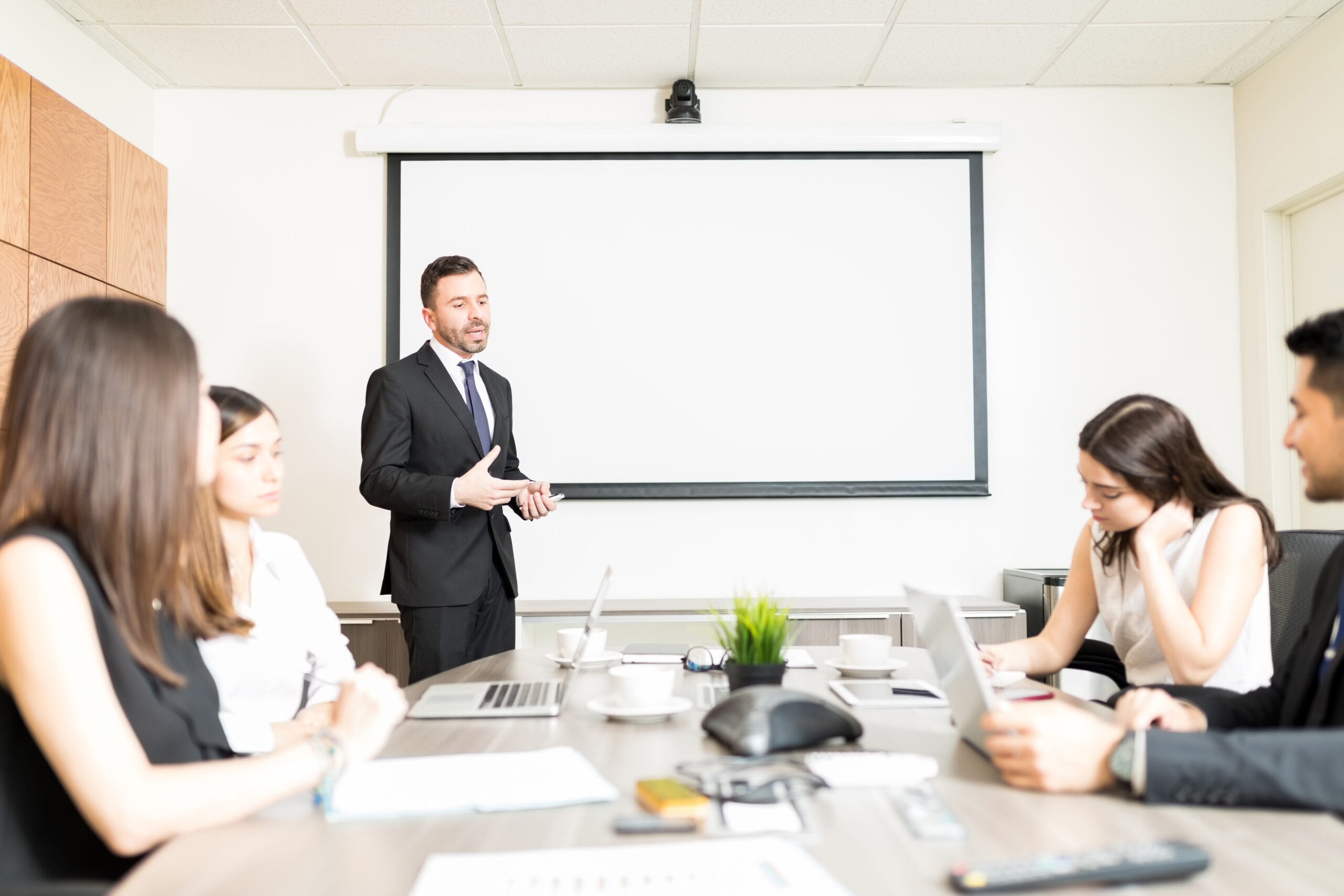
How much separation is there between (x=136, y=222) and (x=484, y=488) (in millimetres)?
2036

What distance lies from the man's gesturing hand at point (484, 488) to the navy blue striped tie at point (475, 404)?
0.36 meters

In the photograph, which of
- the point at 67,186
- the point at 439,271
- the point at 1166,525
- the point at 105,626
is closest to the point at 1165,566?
the point at 1166,525

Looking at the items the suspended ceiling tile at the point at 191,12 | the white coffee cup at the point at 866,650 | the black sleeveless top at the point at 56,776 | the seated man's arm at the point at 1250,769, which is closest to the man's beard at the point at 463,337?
the suspended ceiling tile at the point at 191,12

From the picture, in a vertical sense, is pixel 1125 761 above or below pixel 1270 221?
below

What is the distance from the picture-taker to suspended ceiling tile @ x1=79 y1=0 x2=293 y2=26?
3277 mm

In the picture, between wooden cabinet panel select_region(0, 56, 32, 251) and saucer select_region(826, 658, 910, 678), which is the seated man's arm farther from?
wooden cabinet panel select_region(0, 56, 32, 251)

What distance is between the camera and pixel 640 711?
56.6 inches

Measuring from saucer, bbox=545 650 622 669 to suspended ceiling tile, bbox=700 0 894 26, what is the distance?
2.31 metres

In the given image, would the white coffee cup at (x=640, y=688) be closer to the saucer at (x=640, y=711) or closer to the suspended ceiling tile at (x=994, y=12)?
the saucer at (x=640, y=711)

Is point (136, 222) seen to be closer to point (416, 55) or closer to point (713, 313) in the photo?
point (416, 55)

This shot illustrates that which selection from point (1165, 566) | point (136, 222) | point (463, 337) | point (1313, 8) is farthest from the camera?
point (136, 222)

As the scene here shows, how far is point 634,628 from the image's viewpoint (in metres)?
3.65

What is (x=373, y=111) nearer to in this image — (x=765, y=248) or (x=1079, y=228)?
(x=765, y=248)

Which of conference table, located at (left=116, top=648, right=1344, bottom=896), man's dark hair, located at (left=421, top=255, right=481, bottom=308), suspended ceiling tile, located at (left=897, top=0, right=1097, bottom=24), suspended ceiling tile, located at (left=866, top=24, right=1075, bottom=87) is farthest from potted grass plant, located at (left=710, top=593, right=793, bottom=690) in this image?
suspended ceiling tile, located at (left=866, top=24, right=1075, bottom=87)
